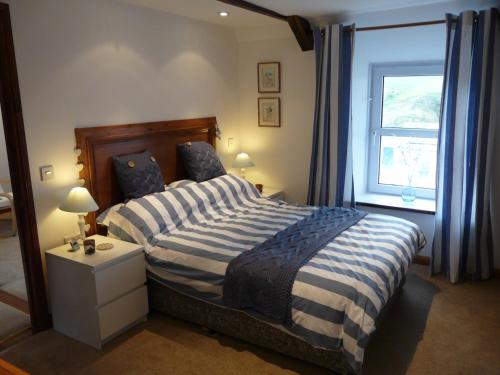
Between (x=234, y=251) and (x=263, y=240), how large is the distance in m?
0.26

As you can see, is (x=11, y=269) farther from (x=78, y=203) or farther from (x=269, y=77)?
(x=269, y=77)

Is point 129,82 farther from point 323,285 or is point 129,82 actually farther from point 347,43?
point 323,285

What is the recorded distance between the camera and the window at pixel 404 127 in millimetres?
3855

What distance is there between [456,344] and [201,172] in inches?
91.6

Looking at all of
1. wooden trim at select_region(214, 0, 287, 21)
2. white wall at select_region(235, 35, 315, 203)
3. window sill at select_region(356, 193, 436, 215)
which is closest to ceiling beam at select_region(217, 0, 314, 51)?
wooden trim at select_region(214, 0, 287, 21)

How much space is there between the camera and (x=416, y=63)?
12.5ft

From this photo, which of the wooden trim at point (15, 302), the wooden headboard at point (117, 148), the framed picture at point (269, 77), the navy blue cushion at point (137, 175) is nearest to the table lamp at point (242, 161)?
the wooden headboard at point (117, 148)

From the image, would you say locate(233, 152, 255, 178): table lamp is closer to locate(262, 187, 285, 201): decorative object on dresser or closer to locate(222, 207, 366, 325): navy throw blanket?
locate(262, 187, 285, 201): decorative object on dresser

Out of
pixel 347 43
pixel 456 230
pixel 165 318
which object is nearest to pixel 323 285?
pixel 165 318

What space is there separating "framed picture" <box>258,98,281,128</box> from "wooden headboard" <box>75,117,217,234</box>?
31.3 inches

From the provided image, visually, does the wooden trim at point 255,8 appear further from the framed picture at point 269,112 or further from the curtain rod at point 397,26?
the framed picture at point 269,112

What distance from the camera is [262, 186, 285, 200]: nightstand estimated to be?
4230 millimetres

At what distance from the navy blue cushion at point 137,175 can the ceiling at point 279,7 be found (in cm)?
117

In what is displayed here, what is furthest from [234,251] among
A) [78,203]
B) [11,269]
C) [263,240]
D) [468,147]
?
[11,269]
